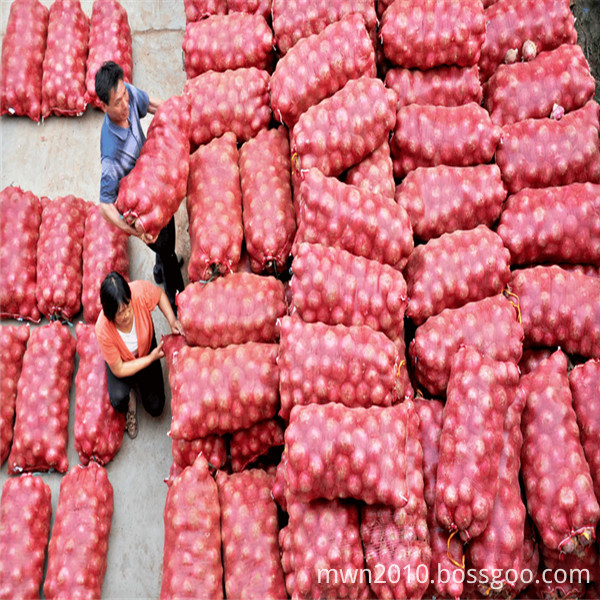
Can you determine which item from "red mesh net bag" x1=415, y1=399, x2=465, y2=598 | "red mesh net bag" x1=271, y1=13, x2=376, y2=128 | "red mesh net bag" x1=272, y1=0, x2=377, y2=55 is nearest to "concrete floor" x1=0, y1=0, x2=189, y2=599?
"red mesh net bag" x1=271, y1=13, x2=376, y2=128

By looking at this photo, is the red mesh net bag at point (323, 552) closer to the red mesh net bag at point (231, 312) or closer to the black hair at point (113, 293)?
the red mesh net bag at point (231, 312)

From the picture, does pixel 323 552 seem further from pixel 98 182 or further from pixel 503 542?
pixel 98 182

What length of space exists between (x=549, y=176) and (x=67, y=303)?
11.5 ft

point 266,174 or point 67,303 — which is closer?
point 266,174

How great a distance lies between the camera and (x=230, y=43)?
3.99m

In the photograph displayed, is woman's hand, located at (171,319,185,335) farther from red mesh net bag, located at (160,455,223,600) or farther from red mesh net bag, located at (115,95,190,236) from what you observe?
red mesh net bag, located at (160,455,223,600)

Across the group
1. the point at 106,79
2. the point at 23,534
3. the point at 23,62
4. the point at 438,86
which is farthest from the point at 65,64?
the point at 23,534

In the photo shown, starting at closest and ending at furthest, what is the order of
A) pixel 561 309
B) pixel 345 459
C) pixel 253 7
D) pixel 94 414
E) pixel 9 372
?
pixel 345 459
pixel 561 309
pixel 94 414
pixel 9 372
pixel 253 7

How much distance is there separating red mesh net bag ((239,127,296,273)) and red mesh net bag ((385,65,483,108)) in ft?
2.93

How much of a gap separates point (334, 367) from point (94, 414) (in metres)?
1.83

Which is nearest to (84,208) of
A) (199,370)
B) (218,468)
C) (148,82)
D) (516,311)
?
(148,82)

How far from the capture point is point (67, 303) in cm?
424

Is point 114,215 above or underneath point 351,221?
above

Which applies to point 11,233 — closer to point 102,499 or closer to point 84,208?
point 84,208
